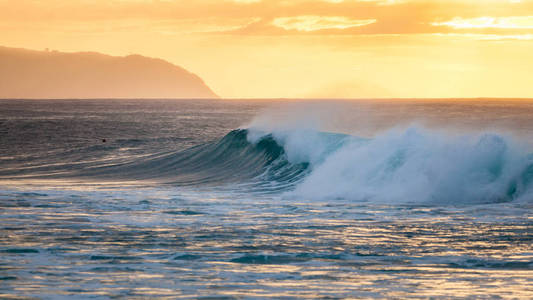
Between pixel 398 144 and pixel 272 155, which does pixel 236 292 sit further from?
pixel 272 155

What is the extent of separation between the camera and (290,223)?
49.5ft

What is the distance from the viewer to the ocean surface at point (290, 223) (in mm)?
10078

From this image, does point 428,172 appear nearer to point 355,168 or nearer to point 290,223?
point 355,168

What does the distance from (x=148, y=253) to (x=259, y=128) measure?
24155 mm

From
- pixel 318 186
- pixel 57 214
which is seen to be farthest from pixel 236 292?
pixel 318 186

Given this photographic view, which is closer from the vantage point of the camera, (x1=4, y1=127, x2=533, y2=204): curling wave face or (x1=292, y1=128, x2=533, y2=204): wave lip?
(x1=292, y1=128, x2=533, y2=204): wave lip

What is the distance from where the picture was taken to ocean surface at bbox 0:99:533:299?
10078 mm

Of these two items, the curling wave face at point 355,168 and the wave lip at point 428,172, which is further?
the curling wave face at point 355,168

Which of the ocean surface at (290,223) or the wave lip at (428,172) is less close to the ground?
the wave lip at (428,172)

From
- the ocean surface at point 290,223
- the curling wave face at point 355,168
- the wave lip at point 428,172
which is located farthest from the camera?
the curling wave face at point 355,168

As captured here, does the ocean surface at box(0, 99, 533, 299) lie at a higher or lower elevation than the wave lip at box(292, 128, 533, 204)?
lower

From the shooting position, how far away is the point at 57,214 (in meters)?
16.1

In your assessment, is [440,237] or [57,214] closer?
[440,237]

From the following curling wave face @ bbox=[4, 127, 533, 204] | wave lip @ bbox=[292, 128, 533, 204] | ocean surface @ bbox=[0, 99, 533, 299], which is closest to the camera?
ocean surface @ bbox=[0, 99, 533, 299]
